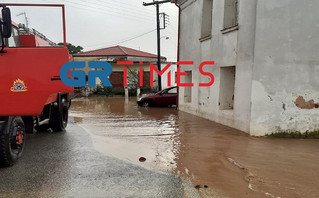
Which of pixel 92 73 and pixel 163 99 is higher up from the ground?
pixel 92 73

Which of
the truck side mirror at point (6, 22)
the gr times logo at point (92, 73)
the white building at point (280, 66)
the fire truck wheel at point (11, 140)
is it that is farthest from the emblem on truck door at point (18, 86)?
the white building at point (280, 66)

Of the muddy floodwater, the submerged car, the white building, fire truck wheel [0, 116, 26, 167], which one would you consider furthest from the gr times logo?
the white building

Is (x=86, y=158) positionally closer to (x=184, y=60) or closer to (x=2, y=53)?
(x=2, y=53)

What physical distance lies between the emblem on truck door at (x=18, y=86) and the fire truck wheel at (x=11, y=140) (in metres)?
0.54

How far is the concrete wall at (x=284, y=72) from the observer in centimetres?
786

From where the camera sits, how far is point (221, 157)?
19.8 feet

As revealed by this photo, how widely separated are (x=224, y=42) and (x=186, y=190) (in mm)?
6733

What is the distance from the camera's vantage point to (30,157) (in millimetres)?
6102

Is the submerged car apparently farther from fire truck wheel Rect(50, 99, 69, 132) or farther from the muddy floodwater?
fire truck wheel Rect(50, 99, 69, 132)

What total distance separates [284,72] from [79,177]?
6187 mm

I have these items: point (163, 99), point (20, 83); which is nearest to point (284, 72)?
point (20, 83)

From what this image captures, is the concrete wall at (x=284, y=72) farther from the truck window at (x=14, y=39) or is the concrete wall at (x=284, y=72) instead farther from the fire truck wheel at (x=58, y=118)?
the truck window at (x=14, y=39)

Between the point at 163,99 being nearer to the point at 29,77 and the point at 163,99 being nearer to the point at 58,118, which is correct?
the point at 58,118

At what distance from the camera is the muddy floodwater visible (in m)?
4.45
